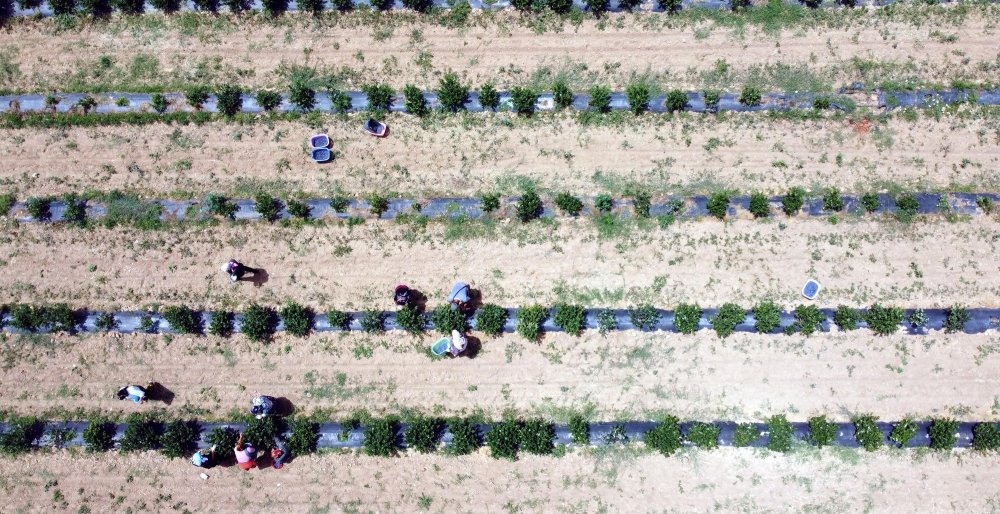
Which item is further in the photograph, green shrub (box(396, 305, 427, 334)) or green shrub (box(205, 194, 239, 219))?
green shrub (box(205, 194, 239, 219))

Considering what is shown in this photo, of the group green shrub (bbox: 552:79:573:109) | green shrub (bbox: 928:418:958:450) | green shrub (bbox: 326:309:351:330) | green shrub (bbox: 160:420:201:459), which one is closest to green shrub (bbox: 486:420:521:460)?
green shrub (bbox: 326:309:351:330)

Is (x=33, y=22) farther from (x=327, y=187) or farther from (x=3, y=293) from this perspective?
(x=327, y=187)

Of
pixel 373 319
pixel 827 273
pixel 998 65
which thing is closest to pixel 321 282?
pixel 373 319

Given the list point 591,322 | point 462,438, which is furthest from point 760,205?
point 462,438

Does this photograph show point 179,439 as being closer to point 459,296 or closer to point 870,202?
point 459,296

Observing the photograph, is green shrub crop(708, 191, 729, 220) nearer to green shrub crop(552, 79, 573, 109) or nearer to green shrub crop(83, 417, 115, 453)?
green shrub crop(552, 79, 573, 109)
